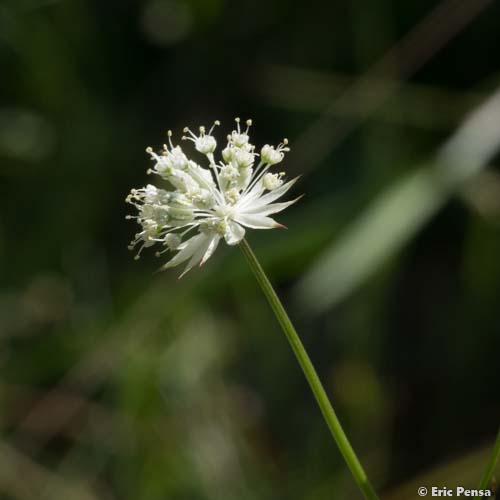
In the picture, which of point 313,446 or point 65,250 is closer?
point 313,446

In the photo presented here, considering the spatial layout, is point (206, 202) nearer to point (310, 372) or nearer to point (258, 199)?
point (258, 199)

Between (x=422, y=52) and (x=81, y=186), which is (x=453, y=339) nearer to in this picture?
→ (x=422, y=52)

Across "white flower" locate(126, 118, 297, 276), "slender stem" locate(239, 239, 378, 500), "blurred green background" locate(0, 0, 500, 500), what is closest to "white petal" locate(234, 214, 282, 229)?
"white flower" locate(126, 118, 297, 276)

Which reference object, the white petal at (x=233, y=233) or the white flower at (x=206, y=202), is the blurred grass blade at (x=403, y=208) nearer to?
the white flower at (x=206, y=202)

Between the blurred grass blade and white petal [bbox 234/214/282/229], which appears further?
the blurred grass blade

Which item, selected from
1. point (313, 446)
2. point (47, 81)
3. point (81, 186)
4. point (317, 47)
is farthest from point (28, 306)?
point (317, 47)

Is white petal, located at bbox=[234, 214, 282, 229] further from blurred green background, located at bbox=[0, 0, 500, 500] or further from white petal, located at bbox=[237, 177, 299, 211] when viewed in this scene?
blurred green background, located at bbox=[0, 0, 500, 500]
